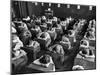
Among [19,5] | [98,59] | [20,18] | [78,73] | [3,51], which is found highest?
[19,5]

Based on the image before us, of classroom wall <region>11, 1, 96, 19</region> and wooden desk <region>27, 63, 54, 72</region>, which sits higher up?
classroom wall <region>11, 1, 96, 19</region>

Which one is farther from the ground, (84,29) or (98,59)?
(84,29)

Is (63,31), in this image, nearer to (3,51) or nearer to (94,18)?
(94,18)

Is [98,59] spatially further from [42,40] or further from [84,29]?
[42,40]

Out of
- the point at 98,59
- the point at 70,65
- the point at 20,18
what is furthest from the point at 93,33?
the point at 20,18

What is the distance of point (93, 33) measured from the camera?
80.0 inches

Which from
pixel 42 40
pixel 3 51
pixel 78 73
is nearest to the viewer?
pixel 3 51

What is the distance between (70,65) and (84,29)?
0.49 meters

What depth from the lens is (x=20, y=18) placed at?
5.92 ft

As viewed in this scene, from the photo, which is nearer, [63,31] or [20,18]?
[20,18]

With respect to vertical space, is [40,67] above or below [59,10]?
below

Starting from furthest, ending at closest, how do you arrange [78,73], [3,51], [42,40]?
[78,73]
[42,40]
[3,51]

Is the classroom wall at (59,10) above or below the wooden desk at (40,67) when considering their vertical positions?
above

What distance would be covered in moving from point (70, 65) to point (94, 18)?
26.6 inches
